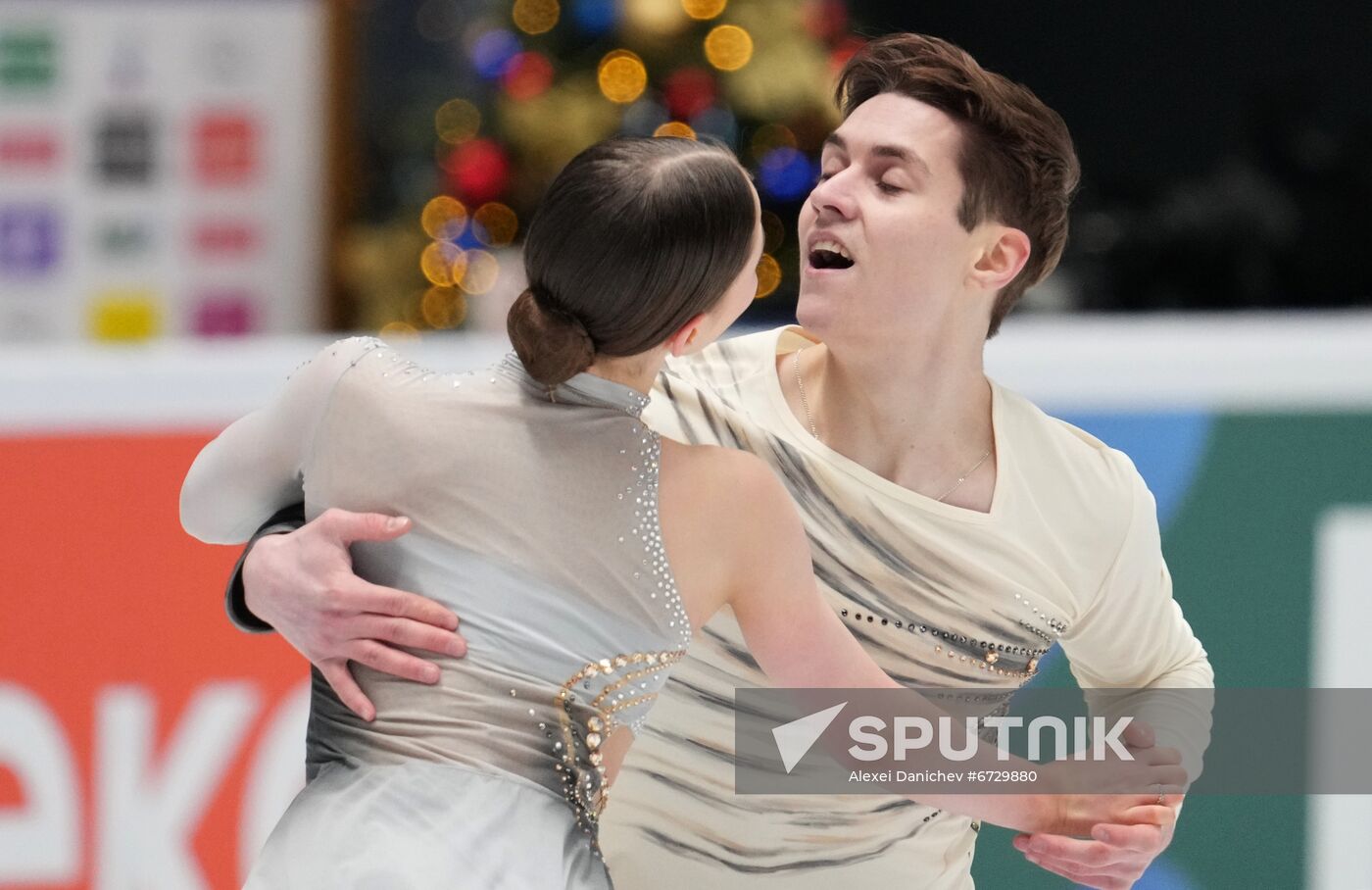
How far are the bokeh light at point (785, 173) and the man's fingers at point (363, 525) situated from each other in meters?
3.18

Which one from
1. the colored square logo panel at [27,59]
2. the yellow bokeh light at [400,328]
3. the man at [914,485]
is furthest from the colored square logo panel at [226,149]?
the man at [914,485]

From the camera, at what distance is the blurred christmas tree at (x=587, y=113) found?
4.51 meters

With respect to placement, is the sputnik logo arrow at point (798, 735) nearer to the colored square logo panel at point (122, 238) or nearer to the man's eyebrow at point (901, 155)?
the man's eyebrow at point (901, 155)

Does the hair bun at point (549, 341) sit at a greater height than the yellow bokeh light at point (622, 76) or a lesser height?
lesser

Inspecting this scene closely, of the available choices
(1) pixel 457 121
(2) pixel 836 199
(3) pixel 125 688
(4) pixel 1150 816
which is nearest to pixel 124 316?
(1) pixel 457 121

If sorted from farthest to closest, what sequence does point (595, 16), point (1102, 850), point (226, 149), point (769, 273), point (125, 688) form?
point (226, 149) < point (595, 16) < point (769, 273) < point (125, 688) < point (1102, 850)

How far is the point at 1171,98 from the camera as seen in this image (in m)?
5.16

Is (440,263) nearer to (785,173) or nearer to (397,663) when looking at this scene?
(785,173)

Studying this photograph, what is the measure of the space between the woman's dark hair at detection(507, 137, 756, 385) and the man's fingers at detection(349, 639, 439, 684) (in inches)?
10.3

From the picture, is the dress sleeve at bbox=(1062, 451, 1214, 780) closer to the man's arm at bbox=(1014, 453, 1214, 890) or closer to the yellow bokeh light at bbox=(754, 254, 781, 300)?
the man's arm at bbox=(1014, 453, 1214, 890)

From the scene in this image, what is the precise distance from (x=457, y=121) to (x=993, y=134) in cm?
340

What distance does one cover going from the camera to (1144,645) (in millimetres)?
1896

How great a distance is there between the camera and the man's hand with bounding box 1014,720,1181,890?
169 centimetres

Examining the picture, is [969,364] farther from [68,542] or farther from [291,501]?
[68,542]
